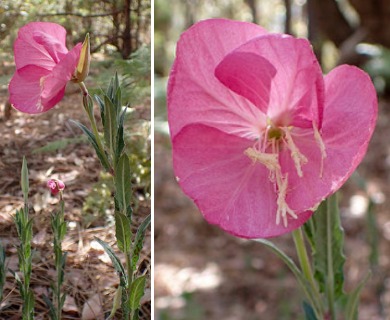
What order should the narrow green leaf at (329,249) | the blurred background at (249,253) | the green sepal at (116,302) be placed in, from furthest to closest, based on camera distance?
the blurred background at (249,253), the green sepal at (116,302), the narrow green leaf at (329,249)

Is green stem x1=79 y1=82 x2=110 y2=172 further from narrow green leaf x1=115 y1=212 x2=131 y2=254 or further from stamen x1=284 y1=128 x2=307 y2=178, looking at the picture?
stamen x1=284 y1=128 x2=307 y2=178

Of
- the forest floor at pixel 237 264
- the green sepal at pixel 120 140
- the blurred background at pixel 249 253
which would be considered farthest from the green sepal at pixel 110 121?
the forest floor at pixel 237 264

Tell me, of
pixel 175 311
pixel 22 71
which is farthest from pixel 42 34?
pixel 175 311

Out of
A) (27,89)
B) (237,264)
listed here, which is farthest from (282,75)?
(237,264)

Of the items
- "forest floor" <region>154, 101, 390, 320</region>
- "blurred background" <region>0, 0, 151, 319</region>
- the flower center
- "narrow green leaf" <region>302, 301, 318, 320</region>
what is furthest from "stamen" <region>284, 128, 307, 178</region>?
"forest floor" <region>154, 101, 390, 320</region>

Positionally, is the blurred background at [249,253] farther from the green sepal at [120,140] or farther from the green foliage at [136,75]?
the green sepal at [120,140]

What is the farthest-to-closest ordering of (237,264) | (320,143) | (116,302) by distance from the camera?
(237,264), (116,302), (320,143)

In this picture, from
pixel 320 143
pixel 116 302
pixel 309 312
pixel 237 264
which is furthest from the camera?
pixel 237 264

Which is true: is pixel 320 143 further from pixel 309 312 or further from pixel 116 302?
pixel 116 302
